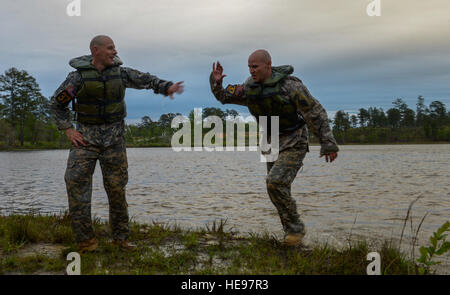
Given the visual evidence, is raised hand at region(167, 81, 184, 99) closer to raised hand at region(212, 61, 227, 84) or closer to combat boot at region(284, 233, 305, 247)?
raised hand at region(212, 61, 227, 84)

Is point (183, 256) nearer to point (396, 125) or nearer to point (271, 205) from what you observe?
point (271, 205)

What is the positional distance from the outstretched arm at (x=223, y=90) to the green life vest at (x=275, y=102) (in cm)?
17

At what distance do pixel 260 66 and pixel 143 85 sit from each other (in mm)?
1762

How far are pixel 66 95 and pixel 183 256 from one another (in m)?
2.74

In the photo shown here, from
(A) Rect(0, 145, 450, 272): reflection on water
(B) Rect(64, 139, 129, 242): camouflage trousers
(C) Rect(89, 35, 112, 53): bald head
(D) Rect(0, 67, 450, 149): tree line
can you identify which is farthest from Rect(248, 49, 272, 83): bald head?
(D) Rect(0, 67, 450, 149): tree line

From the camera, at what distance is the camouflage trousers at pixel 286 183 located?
17.9 ft

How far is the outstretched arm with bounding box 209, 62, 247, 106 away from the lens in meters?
5.77

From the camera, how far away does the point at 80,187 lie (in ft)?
16.5

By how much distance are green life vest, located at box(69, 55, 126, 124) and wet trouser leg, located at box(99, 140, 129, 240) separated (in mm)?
469

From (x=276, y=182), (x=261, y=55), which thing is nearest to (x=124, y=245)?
(x=276, y=182)

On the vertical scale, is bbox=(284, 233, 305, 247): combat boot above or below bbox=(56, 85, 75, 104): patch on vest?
below

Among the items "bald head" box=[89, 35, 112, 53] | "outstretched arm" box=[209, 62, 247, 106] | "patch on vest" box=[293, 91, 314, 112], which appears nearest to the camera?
"bald head" box=[89, 35, 112, 53]

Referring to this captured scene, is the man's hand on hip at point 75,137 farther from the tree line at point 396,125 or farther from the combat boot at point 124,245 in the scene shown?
the tree line at point 396,125
